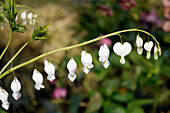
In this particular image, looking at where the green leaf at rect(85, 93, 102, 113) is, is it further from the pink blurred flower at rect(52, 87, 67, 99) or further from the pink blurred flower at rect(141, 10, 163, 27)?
the pink blurred flower at rect(141, 10, 163, 27)

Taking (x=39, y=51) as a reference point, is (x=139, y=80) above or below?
below

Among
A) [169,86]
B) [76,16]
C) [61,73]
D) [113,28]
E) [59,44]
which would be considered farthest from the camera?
[76,16]

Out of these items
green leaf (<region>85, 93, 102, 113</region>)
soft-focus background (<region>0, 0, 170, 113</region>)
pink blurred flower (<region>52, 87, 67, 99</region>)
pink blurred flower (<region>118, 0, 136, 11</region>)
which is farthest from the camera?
pink blurred flower (<region>118, 0, 136, 11</region>)

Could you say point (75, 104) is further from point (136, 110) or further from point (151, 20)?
point (151, 20)

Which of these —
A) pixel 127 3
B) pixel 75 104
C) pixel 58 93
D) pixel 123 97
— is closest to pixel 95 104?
pixel 75 104

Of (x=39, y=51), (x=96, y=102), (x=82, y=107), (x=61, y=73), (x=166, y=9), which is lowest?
(x=82, y=107)

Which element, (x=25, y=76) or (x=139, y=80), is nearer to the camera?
(x=25, y=76)

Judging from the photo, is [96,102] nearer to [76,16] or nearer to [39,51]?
[39,51]

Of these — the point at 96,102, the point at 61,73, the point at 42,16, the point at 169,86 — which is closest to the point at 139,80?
the point at 169,86

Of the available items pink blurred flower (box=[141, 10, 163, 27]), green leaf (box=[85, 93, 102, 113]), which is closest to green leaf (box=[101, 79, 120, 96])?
green leaf (box=[85, 93, 102, 113])

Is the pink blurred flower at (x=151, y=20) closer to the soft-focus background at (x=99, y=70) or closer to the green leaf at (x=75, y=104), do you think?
the soft-focus background at (x=99, y=70)
